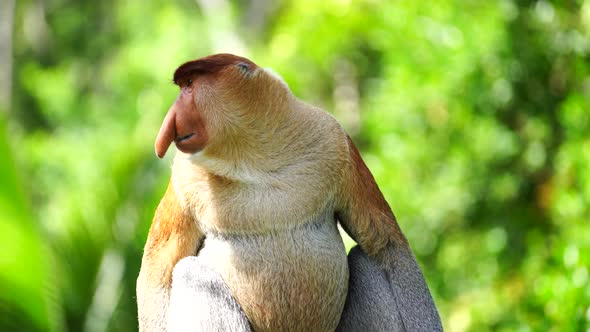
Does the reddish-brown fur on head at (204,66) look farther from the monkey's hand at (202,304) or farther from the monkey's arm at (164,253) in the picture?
the monkey's hand at (202,304)

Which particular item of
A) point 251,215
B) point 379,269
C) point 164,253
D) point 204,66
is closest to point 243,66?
point 204,66

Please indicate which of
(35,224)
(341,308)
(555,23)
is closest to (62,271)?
(35,224)

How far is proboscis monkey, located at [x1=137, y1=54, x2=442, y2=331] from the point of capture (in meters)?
2.14

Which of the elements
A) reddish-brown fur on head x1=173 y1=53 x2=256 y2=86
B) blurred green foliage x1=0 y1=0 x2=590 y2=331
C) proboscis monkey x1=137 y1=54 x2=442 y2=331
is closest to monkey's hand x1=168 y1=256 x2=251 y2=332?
proboscis monkey x1=137 y1=54 x2=442 y2=331

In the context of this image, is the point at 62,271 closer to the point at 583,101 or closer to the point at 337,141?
the point at 337,141

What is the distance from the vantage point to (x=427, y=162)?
264 inches

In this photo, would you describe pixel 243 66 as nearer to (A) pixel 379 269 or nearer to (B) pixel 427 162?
(A) pixel 379 269

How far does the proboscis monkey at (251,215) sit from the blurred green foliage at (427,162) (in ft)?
2.57

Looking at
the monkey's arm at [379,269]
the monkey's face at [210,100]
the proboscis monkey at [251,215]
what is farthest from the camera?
the monkey's arm at [379,269]

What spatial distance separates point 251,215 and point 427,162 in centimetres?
470

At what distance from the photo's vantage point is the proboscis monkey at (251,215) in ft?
7.01

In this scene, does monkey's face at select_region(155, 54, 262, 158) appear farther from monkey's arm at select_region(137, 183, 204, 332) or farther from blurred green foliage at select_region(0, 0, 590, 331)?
blurred green foliage at select_region(0, 0, 590, 331)

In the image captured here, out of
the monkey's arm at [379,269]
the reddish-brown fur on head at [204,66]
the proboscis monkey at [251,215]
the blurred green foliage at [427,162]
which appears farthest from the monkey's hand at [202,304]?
the blurred green foliage at [427,162]

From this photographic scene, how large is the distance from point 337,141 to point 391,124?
14.8 feet
